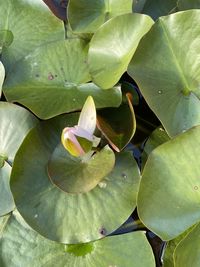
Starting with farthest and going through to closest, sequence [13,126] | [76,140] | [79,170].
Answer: [13,126] < [79,170] < [76,140]

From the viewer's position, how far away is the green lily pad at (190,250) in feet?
3.26

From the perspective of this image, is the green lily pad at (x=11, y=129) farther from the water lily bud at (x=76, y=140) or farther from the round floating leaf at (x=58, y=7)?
the round floating leaf at (x=58, y=7)

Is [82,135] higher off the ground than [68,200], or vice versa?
[82,135]

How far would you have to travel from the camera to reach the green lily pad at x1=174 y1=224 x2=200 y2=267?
993 mm

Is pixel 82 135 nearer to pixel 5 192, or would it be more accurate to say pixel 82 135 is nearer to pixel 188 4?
pixel 5 192

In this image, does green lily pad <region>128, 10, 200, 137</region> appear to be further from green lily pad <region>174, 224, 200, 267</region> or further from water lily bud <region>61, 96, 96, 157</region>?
green lily pad <region>174, 224, 200, 267</region>

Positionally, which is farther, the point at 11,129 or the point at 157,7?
the point at 157,7

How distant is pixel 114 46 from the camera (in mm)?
1190

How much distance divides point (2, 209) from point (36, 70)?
0.39 meters

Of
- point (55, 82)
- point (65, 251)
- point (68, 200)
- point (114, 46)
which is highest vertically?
point (114, 46)

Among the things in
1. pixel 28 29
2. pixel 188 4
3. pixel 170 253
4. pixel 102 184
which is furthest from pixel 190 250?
pixel 28 29

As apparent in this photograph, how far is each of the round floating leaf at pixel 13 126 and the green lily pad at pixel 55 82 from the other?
29 mm

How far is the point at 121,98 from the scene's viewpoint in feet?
3.89

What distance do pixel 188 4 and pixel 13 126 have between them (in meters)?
0.56
